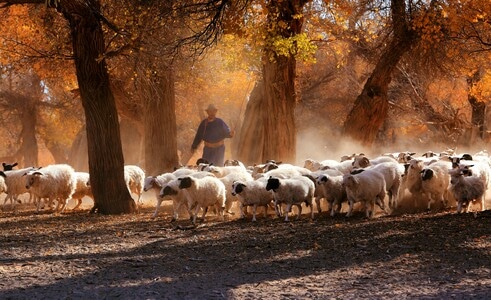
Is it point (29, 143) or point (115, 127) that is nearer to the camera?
point (115, 127)

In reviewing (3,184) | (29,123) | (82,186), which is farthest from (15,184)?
(29,123)

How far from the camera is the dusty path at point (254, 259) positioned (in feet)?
25.5

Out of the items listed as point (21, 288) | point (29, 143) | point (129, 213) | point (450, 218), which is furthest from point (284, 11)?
point (29, 143)

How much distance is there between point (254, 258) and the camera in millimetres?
9781

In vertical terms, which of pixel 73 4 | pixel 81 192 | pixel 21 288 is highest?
pixel 73 4

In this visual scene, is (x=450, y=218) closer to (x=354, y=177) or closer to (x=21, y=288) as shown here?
(x=354, y=177)

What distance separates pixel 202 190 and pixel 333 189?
8.91 ft

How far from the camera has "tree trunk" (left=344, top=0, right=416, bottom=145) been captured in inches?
824

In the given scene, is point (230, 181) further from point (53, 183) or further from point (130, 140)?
point (130, 140)

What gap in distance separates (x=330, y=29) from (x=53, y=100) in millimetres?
20807

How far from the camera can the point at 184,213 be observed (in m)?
15.8

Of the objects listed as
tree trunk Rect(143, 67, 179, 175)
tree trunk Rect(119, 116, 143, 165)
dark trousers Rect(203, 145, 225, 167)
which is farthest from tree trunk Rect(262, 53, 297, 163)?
tree trunk Rect(119, 116, 143, 165)

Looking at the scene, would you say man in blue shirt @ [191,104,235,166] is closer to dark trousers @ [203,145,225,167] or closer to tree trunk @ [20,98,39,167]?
dark trousers @ [203,145,225,167]

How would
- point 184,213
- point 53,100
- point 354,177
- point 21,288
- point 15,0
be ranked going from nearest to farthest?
point 21,288
point 354,177
point 15,0
point 184,213
point 53,100
